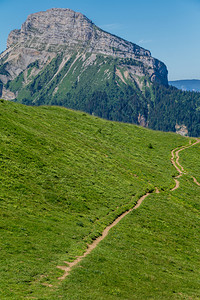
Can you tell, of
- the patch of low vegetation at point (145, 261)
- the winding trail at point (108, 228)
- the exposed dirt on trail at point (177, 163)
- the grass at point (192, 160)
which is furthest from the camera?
the grass at point (192, 160)

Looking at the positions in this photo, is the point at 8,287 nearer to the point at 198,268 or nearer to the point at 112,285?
the point at 112,285

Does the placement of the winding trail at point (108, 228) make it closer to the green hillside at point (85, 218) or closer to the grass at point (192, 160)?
the green hillside at point (85, 218)

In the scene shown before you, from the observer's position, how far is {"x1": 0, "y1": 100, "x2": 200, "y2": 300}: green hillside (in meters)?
23.2

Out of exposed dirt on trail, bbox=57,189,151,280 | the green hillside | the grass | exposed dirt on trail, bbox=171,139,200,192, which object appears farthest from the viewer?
the grass

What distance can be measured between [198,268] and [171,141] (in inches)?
2891

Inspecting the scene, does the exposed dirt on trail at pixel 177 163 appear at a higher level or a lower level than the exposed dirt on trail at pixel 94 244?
higher

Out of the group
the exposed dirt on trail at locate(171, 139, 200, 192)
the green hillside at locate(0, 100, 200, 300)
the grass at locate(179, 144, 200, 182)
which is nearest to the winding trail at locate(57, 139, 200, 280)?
the exposed dirt on trail at locate(171, 139, 200, 192)

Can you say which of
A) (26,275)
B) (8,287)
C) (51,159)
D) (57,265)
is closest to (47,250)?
(57,265)

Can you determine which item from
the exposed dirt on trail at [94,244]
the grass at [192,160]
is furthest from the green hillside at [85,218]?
the grass at [192,160]

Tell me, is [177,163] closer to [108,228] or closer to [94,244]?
[108,228]

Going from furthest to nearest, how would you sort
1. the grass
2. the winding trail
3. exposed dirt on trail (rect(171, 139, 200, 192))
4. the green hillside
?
the grass, exposed dirt on trail (rect(171, 139, 200, 192)), the winding trail, the green hillside

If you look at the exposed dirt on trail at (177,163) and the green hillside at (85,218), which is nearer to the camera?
the green hillside at (85,218)

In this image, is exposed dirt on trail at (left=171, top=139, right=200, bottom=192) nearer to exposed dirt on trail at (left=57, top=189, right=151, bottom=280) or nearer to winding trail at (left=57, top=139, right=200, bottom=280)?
winding trail at (left=57, top=139, right=200, bottom=280)

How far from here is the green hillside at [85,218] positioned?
23.2 meters
